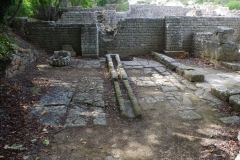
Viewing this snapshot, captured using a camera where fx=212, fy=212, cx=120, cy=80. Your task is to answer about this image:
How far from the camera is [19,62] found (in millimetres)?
7098

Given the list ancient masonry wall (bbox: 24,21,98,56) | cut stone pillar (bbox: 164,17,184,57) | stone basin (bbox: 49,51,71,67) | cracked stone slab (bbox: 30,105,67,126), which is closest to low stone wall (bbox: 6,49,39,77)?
stone basin (bbox: 49,51,71,67)

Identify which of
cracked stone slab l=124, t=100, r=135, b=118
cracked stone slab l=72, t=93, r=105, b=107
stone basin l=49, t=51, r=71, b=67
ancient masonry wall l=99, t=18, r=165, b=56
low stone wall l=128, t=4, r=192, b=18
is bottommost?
cracked stone slab l=124, t=100, r=135, b=118

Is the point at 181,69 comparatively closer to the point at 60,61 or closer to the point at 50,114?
the point at 60,61

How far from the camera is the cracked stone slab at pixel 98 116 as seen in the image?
4246 mm

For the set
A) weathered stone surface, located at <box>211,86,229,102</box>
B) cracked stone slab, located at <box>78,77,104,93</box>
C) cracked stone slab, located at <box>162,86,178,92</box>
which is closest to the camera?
weathered stone surface, located at <box>211,86,229,102</box>

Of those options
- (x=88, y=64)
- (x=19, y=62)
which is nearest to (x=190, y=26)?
(x=88, y=64)

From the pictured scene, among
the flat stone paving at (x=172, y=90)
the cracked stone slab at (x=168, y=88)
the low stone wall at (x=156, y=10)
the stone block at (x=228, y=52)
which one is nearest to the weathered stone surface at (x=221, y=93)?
the flat stone paving at (x=172, y=90)

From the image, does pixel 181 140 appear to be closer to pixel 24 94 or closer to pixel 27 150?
pixel 27 150

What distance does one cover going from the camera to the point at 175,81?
23.3ft

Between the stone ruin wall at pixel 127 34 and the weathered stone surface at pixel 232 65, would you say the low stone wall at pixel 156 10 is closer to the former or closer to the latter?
the stone ruin wall at pixel 127 34

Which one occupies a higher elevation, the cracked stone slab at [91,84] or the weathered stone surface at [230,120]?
→ the cracked stone slab at [91,84]

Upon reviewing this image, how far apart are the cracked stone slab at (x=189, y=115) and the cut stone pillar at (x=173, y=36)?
7.31m

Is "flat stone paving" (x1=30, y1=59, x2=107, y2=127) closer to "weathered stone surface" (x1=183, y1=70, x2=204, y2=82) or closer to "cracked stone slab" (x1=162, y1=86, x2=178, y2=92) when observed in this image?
"cracked stone slab" (x1=162, y1=86, x2=178, y2=92)

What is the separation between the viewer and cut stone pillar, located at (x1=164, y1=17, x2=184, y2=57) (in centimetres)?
1173
